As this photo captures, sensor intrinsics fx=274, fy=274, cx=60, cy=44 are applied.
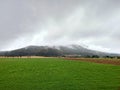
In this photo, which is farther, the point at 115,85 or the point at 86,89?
the point at 115,85

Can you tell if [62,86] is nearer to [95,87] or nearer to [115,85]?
[95,87]

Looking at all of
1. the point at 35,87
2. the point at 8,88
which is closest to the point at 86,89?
the point at 35,87

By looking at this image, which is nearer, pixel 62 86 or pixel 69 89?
pixel 69 89

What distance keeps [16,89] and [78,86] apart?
6.78m

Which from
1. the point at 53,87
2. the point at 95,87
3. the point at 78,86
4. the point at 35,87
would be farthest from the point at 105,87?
the point at 35,87

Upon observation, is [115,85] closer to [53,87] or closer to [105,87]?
[105,87]

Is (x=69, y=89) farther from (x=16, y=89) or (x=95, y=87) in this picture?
(x=16, y=89)

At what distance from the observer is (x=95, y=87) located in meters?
29.5

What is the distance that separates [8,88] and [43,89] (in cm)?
399

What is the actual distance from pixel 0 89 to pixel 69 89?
732cm

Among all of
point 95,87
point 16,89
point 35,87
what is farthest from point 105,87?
point 16,89

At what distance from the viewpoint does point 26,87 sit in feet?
99.3

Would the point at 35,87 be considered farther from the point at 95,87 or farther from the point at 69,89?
the point at 95,87

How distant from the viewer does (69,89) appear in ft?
93.4
